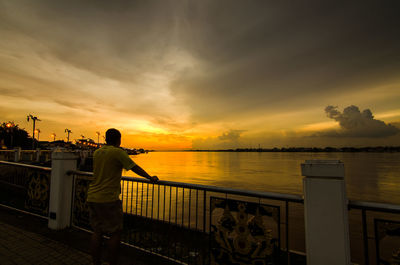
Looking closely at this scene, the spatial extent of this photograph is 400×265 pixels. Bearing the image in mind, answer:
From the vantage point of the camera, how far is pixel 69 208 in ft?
16.5

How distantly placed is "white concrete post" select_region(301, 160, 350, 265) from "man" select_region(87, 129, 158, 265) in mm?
2379

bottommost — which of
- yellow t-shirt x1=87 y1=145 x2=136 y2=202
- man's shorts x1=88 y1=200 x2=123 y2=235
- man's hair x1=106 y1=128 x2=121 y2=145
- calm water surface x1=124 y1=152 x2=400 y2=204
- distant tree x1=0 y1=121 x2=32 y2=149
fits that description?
calm water surface x1=124 y1=152 x2=400 y2=204

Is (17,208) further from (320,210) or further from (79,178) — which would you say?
(320,210)

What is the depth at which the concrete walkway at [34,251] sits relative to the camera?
361cm

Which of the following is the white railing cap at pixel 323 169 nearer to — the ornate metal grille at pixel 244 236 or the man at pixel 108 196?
the ornate metal grille at pixel 244 236

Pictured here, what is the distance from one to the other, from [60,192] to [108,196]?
8.96 ft

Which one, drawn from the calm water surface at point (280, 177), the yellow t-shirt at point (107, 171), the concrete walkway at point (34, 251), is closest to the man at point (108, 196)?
the yellow t-shirt at point (107, 171)

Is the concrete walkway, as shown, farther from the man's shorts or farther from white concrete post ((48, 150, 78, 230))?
the man's shorts

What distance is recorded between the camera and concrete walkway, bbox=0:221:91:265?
361 cm

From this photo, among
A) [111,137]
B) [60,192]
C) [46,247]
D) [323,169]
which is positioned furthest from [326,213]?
[60,192]

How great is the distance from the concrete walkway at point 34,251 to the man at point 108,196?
0.98 m

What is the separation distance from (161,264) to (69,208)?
2.97 metres

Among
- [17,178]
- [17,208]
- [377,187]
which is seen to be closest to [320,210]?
[17,208]

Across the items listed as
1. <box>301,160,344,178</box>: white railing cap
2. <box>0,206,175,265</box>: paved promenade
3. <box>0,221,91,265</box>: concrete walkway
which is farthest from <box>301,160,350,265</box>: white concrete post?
<box>0,221,91,265</box>: concrete walkway
